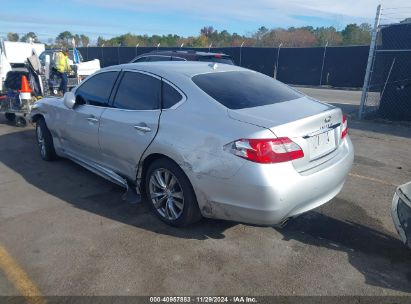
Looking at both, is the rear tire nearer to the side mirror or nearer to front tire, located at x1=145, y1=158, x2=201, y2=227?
the side mirror

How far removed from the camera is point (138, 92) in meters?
4.05

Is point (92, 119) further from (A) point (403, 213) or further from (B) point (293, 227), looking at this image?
(A) point (403, 213)

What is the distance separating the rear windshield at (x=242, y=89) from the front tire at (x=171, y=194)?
826 millimetres

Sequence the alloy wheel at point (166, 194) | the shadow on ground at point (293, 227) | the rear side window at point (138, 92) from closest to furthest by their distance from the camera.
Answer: the shadow on ground at point (293, 227) → the alloy wheel at point (166, 194) → the rear side window at point (138, 92)

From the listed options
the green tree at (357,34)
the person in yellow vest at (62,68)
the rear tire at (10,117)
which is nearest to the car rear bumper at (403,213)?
the rear tire at (10,117)

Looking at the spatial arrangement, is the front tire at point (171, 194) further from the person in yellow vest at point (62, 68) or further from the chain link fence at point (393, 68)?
the person in yellow vest at point (62, 68)

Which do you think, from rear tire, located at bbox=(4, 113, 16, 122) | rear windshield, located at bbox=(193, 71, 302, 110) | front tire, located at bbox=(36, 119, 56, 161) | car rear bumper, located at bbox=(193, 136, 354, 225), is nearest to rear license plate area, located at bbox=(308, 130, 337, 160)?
car rear bumper, located at bbox=(193, 136, 354, 225)

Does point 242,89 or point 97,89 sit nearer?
point 242,89

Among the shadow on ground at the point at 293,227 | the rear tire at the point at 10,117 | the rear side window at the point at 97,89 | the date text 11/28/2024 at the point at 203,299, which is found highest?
the rear side window at the point at 97,89

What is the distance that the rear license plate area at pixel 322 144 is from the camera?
10.4 feet

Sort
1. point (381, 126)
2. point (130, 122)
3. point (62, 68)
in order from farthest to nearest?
point (62, 68) → point (381, 126) → point (130, 122)

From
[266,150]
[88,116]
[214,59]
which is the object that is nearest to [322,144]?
[266,150]

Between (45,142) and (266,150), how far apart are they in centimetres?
413

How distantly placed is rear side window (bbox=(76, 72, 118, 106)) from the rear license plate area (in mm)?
2557
